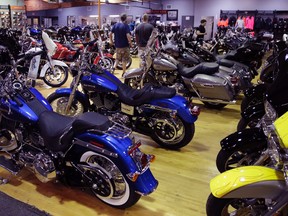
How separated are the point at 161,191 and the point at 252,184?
1.12 meters

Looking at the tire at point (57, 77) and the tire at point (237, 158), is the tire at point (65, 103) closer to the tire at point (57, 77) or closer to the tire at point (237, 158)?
the tire at point (237, 158)

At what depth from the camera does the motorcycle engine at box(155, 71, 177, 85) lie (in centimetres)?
487

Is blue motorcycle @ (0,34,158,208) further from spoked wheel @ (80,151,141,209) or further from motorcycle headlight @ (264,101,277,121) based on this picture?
motorcycle headlight @ (264,101,277,121)

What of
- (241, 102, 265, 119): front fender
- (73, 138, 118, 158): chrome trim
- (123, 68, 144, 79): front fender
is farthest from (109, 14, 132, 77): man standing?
(73, 138, 118, 158): chrome trim

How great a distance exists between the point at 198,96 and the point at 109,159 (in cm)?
264

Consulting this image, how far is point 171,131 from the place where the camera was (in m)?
3.20

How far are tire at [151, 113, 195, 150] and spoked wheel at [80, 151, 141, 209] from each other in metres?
1.11

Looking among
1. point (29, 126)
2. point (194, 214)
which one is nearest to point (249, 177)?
point (194, 214)

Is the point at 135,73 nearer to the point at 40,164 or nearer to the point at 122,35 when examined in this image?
the point at 122,35

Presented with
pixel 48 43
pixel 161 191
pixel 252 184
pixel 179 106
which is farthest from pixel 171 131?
pixel 48 43

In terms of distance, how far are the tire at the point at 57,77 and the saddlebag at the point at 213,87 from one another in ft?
10.1

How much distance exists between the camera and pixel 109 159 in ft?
6.70

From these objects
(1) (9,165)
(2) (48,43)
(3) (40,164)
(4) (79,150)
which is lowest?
(1) (9,165)

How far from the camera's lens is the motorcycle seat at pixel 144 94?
307cm
